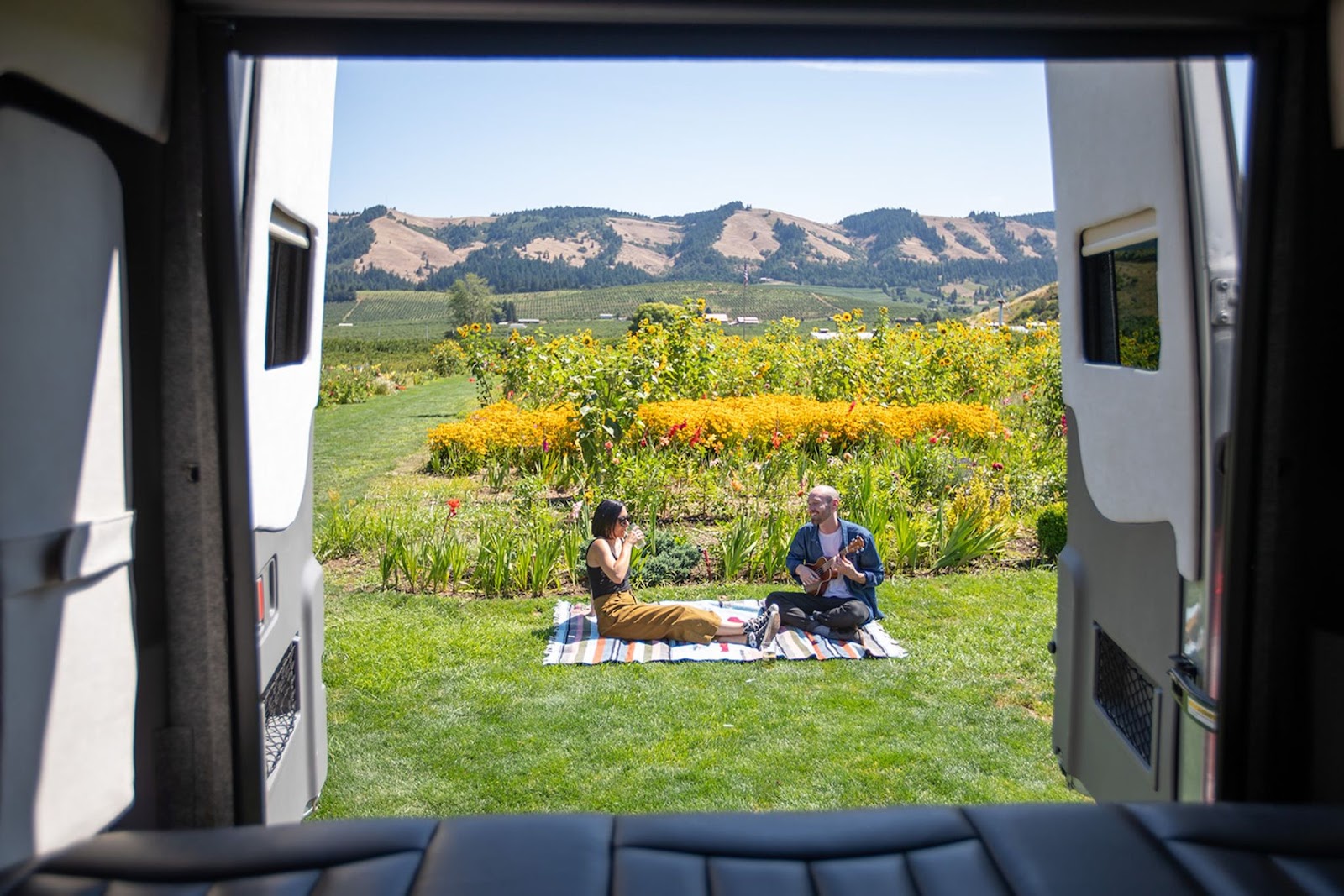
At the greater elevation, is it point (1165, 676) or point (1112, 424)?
point (1112, 424)

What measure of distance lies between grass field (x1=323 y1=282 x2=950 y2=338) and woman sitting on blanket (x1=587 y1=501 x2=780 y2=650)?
125 ft

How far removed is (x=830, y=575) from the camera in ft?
19.2

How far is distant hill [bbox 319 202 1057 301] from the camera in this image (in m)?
60.1

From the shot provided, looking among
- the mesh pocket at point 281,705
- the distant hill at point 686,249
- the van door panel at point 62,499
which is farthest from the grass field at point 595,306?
the van door panel at point 62,499

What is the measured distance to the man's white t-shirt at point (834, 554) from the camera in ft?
19.2

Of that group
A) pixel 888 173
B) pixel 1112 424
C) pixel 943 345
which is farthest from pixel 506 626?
pixel 888 173

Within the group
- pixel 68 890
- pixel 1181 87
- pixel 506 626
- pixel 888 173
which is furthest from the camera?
pixel 888 173

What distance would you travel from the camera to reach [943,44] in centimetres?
208

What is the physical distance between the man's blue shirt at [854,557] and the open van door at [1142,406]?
2423 millimetres

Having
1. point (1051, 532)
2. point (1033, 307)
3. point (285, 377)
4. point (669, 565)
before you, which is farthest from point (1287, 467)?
point (1033, 307)

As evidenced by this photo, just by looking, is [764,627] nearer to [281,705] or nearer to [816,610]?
[816,610]

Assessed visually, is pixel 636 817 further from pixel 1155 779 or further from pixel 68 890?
Answer: pixel 1155 779

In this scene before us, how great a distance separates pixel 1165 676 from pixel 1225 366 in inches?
31.8

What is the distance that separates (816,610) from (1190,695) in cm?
355
